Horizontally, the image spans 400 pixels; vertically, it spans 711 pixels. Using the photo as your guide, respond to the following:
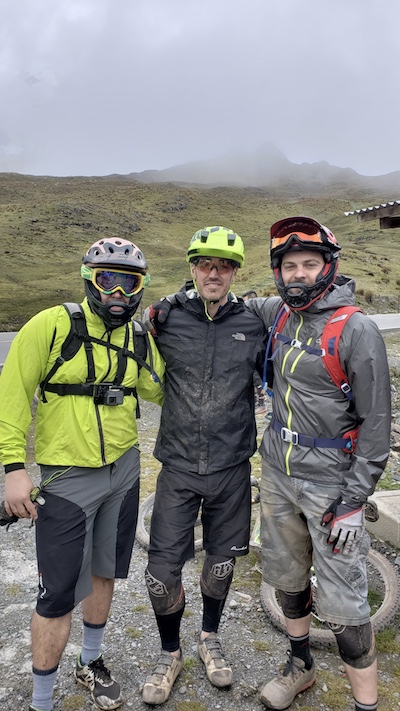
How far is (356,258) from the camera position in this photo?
130 ft

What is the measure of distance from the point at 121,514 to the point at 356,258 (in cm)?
3957

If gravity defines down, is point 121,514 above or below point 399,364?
above

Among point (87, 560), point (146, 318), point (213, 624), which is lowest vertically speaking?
point (213, 624)

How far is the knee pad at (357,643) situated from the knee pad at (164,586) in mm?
1047

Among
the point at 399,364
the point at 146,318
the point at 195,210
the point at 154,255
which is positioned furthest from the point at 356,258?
the point at 195,210

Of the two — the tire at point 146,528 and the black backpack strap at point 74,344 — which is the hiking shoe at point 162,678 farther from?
the black backpack strap at point 74,344

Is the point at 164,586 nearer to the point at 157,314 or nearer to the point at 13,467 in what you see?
the point at 13,467

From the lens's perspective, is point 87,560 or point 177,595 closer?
point 87,560

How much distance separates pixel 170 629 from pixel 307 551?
1.17 m

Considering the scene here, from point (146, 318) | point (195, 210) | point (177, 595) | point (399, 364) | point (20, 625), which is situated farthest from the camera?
point (195, 210)

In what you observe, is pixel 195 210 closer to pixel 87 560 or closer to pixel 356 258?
pixel 356 258

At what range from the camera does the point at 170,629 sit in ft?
11.7

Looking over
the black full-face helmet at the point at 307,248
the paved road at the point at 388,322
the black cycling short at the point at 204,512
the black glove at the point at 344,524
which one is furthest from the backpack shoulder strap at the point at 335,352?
the paved road at the point at 388,322

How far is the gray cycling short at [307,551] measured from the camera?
292 cm
